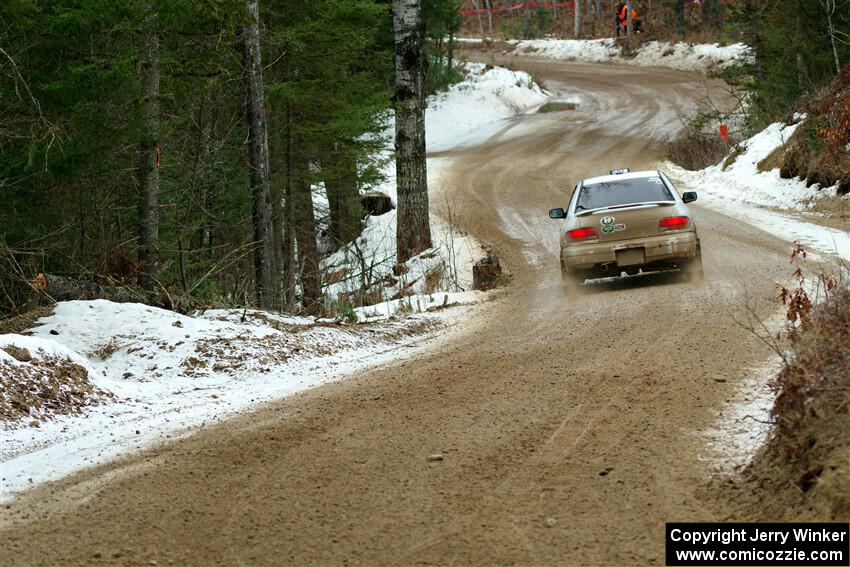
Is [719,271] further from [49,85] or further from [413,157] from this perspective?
[49,85]

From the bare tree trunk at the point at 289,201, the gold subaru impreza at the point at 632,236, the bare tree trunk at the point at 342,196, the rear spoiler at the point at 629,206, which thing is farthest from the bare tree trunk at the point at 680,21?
the rear spoiler at the point at 629,206

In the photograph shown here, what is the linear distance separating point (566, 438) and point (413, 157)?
40.1 ft

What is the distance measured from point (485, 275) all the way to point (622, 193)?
2.80 m

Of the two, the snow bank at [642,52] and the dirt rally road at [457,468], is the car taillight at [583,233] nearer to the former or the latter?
the dirt rally road at [457,468]

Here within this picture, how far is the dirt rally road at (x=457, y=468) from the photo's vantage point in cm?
502

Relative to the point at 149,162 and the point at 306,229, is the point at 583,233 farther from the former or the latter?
the point at 306,229

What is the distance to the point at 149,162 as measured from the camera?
1177cm

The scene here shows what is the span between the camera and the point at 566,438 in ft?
21.8

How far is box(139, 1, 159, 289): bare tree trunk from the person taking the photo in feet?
37.6

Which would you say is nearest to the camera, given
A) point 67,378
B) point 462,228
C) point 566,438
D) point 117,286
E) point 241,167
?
point 566,438

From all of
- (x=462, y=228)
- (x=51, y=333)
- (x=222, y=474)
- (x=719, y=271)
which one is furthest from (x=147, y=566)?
(x=462, y=228)

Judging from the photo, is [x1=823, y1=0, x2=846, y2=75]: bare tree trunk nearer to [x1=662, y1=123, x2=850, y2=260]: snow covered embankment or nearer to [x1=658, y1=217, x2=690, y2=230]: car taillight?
[x1=662, y1=123, x2=850, y2=260]: snow covered embankment

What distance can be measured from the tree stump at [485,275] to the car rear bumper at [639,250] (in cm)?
231

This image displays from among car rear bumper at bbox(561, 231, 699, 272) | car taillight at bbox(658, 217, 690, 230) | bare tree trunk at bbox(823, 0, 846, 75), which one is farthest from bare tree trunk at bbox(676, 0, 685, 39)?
car rear bumper at bbox(561, 231, 699, 272)
